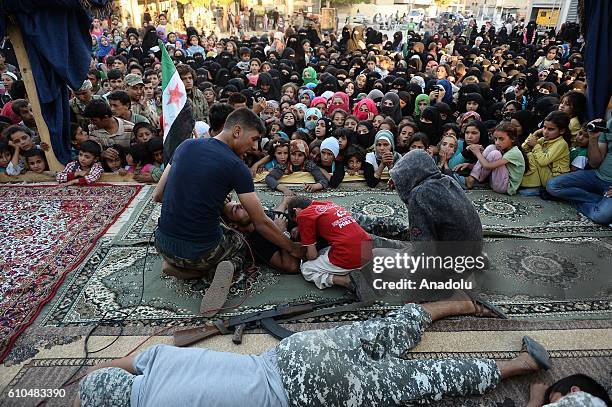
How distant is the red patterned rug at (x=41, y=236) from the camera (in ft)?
9.97

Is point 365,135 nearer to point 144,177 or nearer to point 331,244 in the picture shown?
point 331,244

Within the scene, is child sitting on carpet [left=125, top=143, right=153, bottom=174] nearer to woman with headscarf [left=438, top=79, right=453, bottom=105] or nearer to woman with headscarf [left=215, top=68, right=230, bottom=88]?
woman with headscarf [left=215, top=68, right=230, bottom=88]

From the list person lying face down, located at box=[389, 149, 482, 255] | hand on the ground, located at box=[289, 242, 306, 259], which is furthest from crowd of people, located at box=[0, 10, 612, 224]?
person lying face down, located at box=[389, 149, 482, 255]

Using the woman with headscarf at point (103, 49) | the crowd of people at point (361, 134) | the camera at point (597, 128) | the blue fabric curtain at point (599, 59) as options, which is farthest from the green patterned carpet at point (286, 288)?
the woman with headscarf at point (103, 49)

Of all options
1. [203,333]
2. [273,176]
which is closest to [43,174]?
[273,176]

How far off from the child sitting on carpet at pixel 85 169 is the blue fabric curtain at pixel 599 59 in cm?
582

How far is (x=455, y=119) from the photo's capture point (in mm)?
6535

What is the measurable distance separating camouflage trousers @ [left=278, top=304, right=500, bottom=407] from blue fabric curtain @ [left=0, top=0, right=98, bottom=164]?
4364mm

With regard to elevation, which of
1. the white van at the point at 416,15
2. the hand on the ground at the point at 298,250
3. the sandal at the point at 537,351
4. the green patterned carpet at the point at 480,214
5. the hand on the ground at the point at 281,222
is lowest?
the sandal at the point at 537,351

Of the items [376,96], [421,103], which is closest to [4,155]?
[376,96]

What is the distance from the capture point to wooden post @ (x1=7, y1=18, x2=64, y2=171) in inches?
181

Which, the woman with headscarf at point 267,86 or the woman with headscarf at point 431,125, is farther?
the woman with headscarf at point 267,86

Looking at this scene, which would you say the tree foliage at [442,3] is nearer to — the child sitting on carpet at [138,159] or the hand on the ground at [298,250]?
the child sitting on carpet at [138,159]

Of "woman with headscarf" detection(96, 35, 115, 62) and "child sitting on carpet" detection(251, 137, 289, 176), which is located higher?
"woman with headscarf" detection(96, 35, 115, 62)
